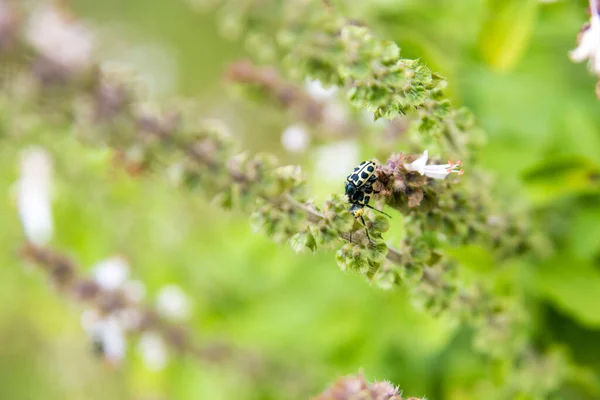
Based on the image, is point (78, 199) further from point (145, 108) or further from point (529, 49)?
point (529, 49)

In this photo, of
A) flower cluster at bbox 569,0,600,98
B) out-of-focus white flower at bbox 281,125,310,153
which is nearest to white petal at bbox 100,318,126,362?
out-of-focus white flower at bbox 281,125,310,153

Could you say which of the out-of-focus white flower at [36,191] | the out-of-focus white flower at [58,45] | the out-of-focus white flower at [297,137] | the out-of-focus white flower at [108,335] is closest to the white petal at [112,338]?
the out-of-focus white flower at [108,335]

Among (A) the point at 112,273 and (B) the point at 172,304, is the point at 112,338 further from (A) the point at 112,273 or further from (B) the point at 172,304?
(B) the point at 172,304

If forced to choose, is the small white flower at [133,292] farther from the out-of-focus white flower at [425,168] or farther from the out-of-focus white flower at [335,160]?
the out-of-focus white flower at [425,168]

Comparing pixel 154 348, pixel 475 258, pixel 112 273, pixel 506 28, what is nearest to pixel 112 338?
pixel 112 273

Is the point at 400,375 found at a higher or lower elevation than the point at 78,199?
lower

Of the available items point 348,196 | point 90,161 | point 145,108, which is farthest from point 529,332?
point 90,161

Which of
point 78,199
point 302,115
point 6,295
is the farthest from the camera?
point 6,295
